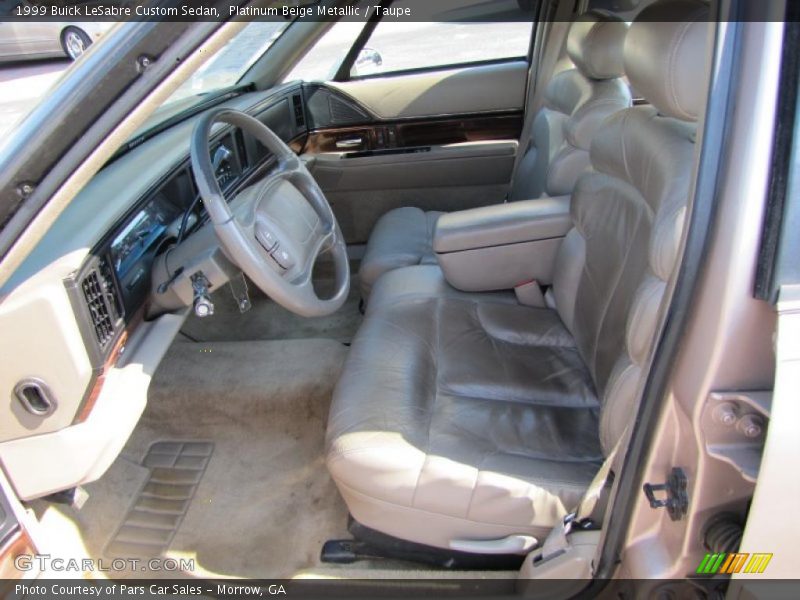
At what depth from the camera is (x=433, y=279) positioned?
186 cm

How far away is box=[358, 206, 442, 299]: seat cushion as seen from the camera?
6.80ft

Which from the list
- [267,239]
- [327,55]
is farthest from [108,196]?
[327,55]

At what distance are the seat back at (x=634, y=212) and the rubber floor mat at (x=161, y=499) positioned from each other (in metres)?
1.09

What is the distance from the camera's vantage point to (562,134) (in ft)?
6.79

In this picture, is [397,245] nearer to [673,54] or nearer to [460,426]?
[460,426]

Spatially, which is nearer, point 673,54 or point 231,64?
point 673,54

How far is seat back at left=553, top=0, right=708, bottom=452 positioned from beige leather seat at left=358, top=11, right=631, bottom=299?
0.93 ft

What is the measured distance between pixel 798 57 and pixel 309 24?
2.14 m

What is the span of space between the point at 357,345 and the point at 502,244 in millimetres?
555

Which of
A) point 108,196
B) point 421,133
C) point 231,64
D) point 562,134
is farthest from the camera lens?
point 421,133

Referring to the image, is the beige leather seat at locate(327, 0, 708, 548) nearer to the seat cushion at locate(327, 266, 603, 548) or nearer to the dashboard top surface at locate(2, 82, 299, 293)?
the seat cushion at locate(327, 266, 603, 548)

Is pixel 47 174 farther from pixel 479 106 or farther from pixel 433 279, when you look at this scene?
pixel 479 106

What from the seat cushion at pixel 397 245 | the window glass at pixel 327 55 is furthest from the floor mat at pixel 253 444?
the window glass at pixel 327 55

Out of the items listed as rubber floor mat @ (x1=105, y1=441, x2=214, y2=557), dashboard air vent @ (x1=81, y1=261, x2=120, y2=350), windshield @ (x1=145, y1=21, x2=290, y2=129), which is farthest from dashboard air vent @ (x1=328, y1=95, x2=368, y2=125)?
dashboard air vent @ (x1=81, y1=261, x2=120, y2=350)
